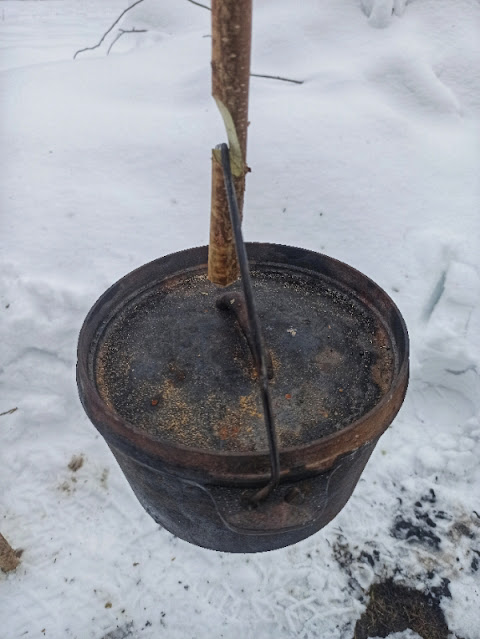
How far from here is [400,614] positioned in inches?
84.6

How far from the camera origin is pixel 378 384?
156cm

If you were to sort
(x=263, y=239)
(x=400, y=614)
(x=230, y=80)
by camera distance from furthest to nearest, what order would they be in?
1. (x=263, y=239)
2. (x=400, y=614)
3. (x=230, y=80)

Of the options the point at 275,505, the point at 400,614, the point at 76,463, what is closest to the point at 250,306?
the point at 275,505

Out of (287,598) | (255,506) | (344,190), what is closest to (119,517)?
(287,598)

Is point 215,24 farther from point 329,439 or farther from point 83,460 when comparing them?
point 83,460

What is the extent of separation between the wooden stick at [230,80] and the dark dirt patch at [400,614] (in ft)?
6.32

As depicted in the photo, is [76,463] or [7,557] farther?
[76,463]

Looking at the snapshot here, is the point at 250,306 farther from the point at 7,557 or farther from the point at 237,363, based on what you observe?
the point at 7,557

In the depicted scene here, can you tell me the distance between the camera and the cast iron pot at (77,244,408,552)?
→ 123 cm

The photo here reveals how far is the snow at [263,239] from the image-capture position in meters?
2.23

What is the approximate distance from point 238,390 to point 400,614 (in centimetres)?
152

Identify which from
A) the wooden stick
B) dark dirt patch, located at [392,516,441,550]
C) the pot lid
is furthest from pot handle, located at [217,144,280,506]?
dark dirt patch, located at [392,516,441,550]

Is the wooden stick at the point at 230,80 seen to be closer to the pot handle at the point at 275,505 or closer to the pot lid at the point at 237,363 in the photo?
the pot lid at the point at 237,363

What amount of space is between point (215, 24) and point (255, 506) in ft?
4.05
